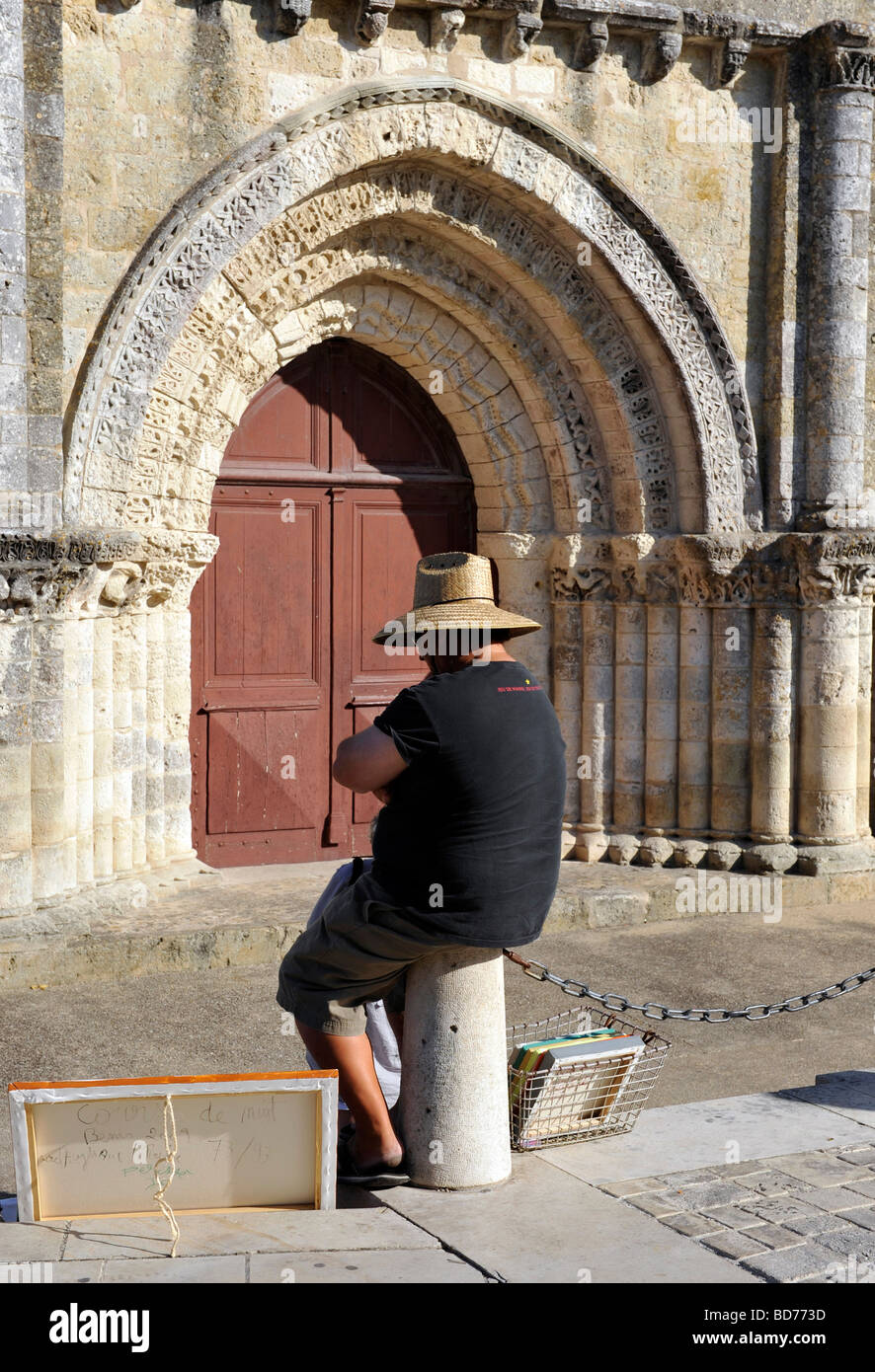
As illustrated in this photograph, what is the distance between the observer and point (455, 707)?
11.9 feet

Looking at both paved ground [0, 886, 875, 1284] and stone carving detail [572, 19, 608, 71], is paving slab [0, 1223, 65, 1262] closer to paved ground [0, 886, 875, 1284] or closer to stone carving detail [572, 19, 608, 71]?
paved ground [0, 886, 875, 1284]

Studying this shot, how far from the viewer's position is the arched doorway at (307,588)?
809 cm

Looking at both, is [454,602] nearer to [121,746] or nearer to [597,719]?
[121,746]

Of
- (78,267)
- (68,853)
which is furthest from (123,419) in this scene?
(68,853)

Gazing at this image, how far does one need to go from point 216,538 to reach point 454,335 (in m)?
1.91

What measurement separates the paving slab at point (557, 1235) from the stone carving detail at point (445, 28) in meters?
5.79

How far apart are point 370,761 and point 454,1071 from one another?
0.81 meters

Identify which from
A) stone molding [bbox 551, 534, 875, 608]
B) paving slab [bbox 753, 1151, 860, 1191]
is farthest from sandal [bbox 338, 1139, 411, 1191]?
stone molding [bbox 551, 534, 875, 608]

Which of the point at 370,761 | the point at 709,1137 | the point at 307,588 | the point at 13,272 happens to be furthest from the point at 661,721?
the point at 370,761

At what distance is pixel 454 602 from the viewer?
12.9ft

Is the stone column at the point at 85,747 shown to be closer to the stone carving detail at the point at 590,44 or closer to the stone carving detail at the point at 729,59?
the stone carving detail at the point at 590,44

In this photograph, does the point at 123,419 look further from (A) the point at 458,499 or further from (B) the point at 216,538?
(A) the point at 458,499

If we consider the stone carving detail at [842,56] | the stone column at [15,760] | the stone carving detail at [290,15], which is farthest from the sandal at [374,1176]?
the stone carving detail at [842,56]

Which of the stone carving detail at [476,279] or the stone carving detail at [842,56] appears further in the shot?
the stone carving detail at [842,56]
